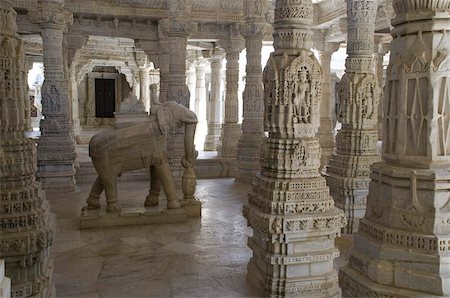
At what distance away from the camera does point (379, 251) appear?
9.30 ft

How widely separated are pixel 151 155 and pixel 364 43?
4049 mm

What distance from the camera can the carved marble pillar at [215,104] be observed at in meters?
16.9

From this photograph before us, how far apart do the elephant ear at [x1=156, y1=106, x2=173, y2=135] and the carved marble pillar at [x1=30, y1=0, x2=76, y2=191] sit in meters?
4.19

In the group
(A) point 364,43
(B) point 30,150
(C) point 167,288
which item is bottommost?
(C) point 167,288

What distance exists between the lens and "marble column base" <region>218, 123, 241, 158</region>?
1344 centimetres

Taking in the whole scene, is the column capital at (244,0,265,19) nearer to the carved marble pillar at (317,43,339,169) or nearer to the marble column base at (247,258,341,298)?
the carved marble pillar at (317,43,339,169)

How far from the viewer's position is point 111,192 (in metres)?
7.38

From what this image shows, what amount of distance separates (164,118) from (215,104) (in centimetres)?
982

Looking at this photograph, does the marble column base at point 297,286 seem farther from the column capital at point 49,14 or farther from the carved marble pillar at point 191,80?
the carved marble pillar at point 191,80

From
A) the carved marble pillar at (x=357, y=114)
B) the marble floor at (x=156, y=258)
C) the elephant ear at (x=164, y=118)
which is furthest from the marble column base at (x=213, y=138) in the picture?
the carved marble pillar at (x=357, y=114)

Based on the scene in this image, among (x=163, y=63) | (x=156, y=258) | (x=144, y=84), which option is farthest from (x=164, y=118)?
(x=144, y=84)

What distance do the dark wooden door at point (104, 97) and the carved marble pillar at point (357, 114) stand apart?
2374cm

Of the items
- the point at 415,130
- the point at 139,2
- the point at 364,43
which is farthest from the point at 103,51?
the point at 415,130

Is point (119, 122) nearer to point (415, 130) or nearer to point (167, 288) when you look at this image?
point (167, 288)
